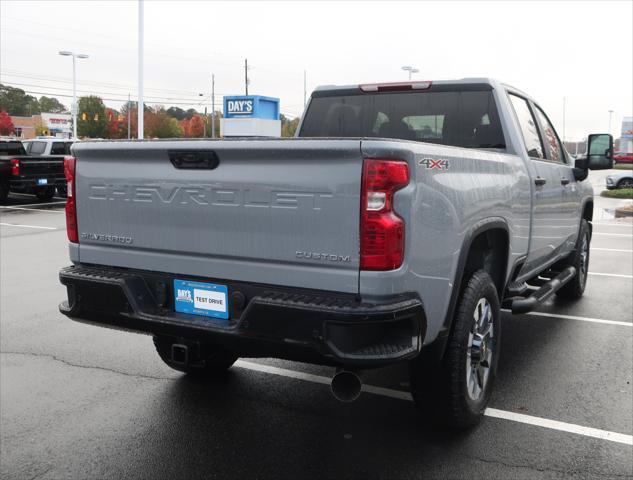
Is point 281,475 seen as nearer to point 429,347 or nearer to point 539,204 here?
point 429,347

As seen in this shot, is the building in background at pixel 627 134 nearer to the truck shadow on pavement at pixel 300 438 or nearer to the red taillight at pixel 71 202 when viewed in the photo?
the truck shadow on pavement at pixel 300 438

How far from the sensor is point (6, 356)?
5.21 metres

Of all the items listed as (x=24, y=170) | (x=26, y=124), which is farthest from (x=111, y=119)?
(x=24, y=170)

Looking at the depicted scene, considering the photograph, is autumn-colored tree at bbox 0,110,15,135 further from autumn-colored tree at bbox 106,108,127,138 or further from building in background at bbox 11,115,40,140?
building in background at bbox 11,115,40,140

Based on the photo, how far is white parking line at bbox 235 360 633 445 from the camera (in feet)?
12.4

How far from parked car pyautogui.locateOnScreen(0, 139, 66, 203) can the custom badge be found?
18061 millimetres

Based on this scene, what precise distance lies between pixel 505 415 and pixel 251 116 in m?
35.1

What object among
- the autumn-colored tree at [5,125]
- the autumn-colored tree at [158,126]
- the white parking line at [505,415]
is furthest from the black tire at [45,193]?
the autumn-colored tree at [5,125]

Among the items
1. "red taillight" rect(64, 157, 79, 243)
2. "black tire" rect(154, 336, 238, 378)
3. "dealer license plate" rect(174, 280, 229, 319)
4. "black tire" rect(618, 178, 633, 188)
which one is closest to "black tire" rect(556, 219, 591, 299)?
"black tire" rect(154, 336, 238, 378)

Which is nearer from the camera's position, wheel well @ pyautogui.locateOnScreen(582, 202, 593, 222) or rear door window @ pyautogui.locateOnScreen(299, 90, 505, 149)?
rear door window @ pyautogui.locateOnScreen(299, 90, 505, 149)

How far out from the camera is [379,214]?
9.26 feet

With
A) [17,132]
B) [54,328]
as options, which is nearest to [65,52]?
[54,328]

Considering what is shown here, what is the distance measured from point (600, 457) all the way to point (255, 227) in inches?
87.6

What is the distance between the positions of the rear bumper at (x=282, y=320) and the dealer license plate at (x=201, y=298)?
0.03 m
